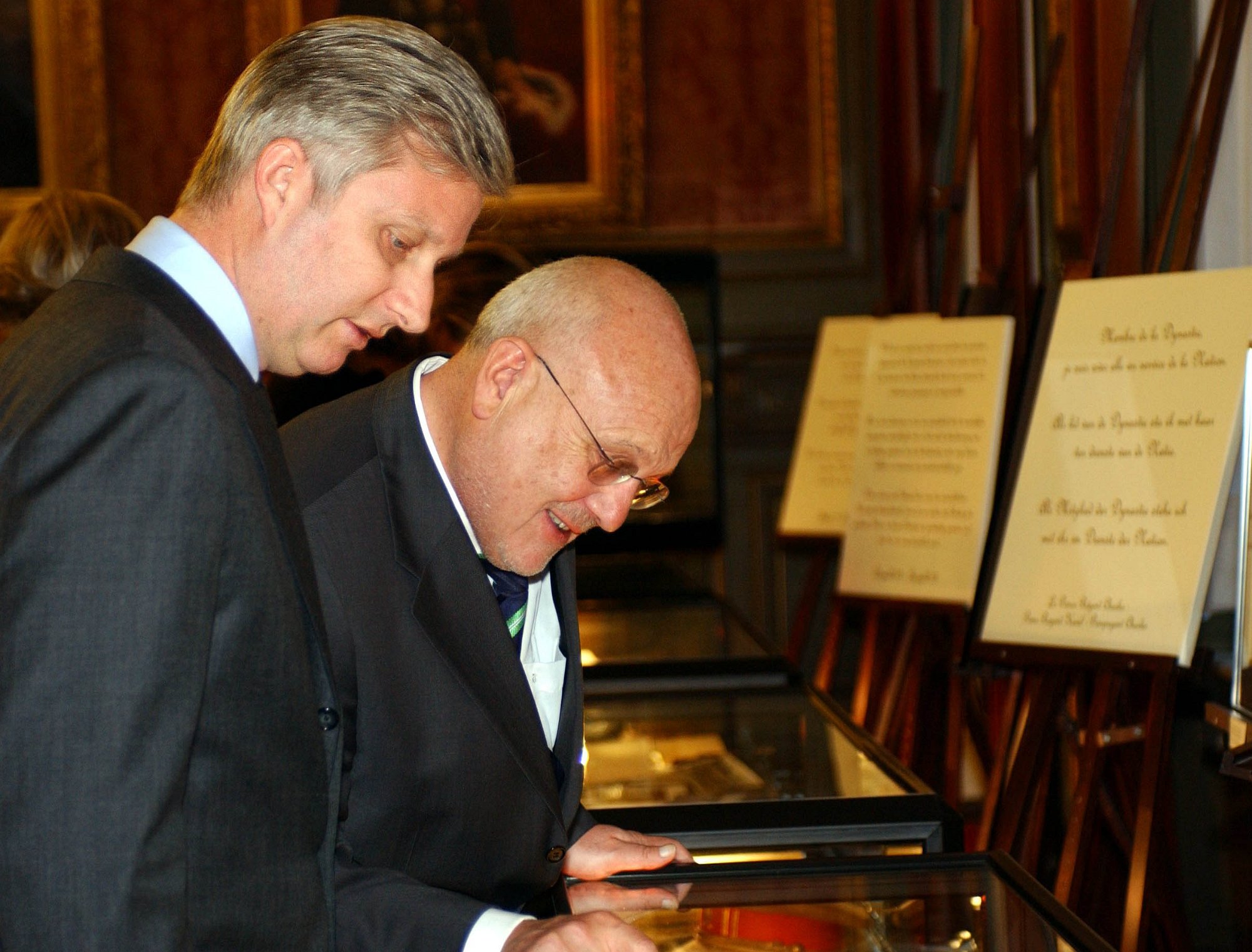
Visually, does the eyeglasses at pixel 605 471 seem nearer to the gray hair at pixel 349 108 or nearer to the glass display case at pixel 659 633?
the gray hair at pixel 349 108

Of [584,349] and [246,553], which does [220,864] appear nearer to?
[246,553]

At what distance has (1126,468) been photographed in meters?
2.79

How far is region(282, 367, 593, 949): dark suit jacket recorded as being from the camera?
5.20 ft

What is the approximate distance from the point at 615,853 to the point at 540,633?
34 centimetres

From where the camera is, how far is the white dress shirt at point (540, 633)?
1.83 meters

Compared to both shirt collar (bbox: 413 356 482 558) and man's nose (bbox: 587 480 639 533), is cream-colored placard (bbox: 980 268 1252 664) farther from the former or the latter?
shirt collar (bbox: 413 356 482 558)

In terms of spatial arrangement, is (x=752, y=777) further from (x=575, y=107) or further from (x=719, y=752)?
(x=575, y=107)

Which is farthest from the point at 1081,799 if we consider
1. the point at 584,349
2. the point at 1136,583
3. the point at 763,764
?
the point at 584,349

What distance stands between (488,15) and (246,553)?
540cm

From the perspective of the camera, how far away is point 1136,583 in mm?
2721

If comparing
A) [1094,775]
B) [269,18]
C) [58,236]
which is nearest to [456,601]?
[58,236]

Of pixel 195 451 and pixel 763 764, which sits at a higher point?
pixel 195 451

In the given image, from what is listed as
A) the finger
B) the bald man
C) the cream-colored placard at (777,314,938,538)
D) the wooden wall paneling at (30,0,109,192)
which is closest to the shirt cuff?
the bald man

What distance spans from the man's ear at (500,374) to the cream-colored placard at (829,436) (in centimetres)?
314
